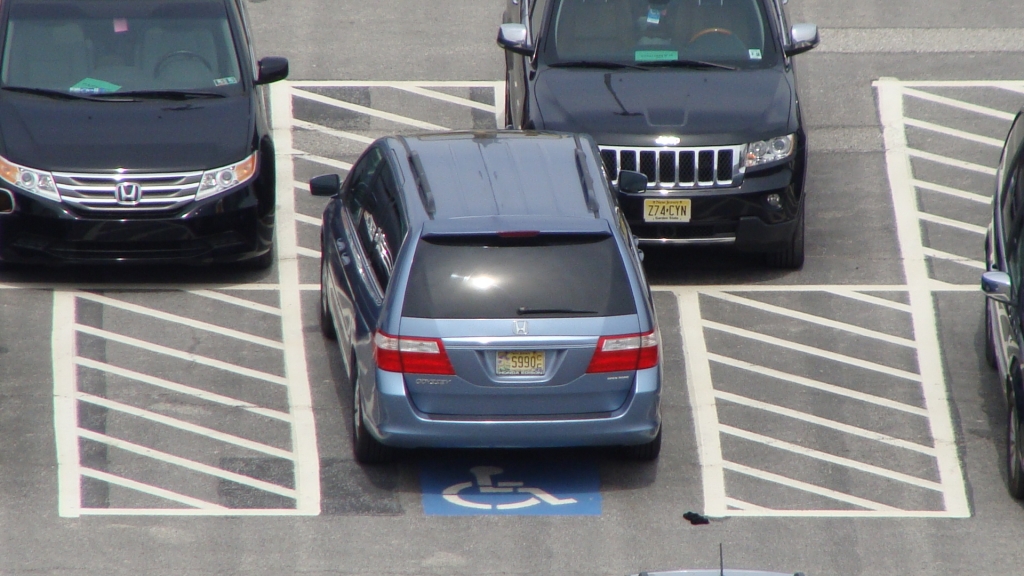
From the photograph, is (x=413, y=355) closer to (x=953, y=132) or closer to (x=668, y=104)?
(x=668, y=104)

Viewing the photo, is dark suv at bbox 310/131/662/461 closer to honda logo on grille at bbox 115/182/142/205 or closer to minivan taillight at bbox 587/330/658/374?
minivan taillight at bbox 587/330/658/374

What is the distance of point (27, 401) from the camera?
38.1 feet

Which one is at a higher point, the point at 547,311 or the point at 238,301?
the point at 547,311

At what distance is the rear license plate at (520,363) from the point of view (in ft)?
32.8

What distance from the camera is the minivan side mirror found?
1076 cm

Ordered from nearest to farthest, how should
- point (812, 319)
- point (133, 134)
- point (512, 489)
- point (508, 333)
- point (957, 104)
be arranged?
point (508, 333) < point (512, 489) < point (812, 319) < point (133, 134) < point (957, 104)

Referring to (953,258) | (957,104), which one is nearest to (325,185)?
(953,258)

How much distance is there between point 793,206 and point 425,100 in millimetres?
4874

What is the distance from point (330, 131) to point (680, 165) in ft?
14.7

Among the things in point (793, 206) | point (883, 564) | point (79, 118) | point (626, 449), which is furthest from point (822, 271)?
point (79, 118)

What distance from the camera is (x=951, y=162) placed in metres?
16.1

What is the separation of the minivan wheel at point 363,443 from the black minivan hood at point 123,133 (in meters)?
3.21

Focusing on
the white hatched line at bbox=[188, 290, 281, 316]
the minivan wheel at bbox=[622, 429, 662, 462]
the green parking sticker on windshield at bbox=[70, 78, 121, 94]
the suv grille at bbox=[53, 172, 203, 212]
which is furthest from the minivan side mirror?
the green parking sticker on windshield at bbox=[70, 78, 121, 94]

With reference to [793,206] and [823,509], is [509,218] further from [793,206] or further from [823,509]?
[793,206]
